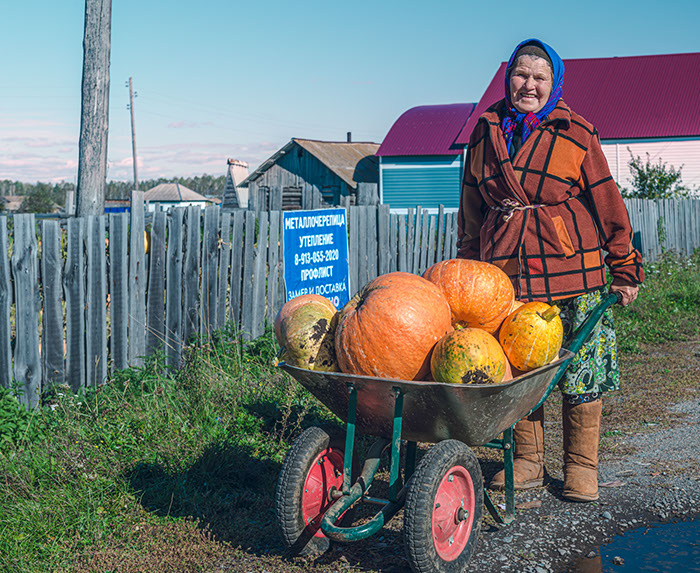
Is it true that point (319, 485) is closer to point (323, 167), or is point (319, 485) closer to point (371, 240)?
point (371, 240)

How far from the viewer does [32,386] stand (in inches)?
198

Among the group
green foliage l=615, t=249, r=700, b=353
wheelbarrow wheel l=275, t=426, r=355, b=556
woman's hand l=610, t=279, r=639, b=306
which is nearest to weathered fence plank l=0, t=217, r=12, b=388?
wheelbarrow wheel l=275, t=426, r=355, b=556

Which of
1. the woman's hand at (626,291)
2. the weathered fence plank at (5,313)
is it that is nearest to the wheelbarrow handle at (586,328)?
the woman's hand at (626,291)

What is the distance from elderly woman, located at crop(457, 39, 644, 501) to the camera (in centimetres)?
358

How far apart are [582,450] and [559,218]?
1.27 metres

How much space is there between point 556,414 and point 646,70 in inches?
971

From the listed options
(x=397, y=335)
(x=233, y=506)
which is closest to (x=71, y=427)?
(x=233, y=506)

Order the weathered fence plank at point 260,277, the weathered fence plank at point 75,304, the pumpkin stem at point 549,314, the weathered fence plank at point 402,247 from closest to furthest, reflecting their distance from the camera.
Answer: the pumpkin stem at point 549,314 → the weathered fence plank at point 75,304 → the weathered fence plank at point 260,277 → the weathered fence plank at point 402,247

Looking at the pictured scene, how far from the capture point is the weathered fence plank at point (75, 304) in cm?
516

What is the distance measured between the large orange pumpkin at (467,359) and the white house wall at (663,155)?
77.6 ft

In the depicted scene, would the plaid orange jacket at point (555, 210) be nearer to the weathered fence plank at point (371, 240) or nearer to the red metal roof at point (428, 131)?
the weathered fence plank at point (371, 240)

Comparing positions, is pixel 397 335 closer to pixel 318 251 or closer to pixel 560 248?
pixel 560 248

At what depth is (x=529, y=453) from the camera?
4.11m

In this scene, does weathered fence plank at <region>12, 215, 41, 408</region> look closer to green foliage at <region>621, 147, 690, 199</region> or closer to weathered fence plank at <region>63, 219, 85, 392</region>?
weathered fence plank at <region>63, 219, 85, 392</region>
